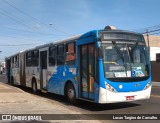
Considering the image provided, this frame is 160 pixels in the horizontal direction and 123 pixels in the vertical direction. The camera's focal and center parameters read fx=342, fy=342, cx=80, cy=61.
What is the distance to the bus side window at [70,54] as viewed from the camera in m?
14.2

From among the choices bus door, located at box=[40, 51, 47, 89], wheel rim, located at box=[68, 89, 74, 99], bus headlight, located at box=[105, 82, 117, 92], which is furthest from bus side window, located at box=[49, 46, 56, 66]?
bus headlight, located at box=[105, 82, 117, 92]

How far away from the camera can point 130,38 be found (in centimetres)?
1303

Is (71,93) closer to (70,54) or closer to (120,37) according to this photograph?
(70,54)

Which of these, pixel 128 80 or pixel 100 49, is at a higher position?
pixel 100 49

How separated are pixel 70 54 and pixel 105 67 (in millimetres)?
2765

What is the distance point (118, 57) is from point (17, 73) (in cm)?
1512

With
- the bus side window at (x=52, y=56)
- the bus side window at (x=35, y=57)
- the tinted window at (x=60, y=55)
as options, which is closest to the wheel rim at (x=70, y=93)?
the tinted window at (x=60, y=55)

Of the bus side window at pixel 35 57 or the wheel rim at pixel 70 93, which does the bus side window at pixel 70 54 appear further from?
the bus side window at pixel 35 57

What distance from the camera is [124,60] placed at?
41.1 feet

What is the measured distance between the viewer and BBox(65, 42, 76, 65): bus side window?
1425 cm

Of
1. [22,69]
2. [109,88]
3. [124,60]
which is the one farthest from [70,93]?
[22,69]

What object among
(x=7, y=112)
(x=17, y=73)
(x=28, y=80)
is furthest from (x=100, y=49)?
(x=17, y=73)

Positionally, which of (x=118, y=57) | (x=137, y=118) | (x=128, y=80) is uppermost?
(x=118, y=57)

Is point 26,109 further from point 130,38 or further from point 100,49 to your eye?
point 130,38
